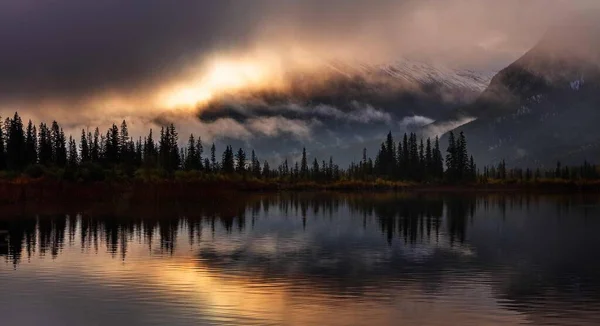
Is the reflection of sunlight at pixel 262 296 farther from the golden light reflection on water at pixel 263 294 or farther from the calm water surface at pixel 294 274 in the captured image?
the calm water surface at pixel 294 274

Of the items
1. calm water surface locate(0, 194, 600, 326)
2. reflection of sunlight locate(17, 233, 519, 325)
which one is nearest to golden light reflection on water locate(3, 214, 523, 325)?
reflection of sunlight locate(17, 233, 519, 325)

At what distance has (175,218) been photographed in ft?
320

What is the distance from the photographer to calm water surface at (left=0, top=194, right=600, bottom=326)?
1394 inches

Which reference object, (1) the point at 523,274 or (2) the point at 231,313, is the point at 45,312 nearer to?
(2) the point at 231,313

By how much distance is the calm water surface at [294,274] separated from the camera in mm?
35406

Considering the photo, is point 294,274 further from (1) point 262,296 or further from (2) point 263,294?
(1) point 262,296

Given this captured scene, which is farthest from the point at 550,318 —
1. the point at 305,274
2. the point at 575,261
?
the point at 575,261

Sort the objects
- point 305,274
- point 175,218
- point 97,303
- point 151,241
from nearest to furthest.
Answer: point 97,303 < point 305,274 < point 151,241 < point 175,218

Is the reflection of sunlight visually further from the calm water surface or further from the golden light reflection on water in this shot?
the calm water surface

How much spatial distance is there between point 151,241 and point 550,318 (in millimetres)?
45207

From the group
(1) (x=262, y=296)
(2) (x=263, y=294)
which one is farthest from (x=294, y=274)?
(1) (x=262, y=296)

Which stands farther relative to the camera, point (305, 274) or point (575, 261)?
point (575, 261)

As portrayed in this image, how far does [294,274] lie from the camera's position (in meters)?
48.4

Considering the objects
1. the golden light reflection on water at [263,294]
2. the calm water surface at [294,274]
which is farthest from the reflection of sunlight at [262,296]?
the calm water surface at [294,274]
